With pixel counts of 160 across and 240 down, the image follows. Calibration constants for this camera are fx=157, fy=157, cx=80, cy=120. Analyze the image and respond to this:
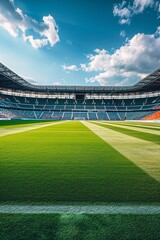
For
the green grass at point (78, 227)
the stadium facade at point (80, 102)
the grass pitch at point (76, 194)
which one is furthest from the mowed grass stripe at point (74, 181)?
the stadium facade at point (80, 102)

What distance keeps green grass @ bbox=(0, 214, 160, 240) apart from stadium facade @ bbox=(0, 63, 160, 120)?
63.6 m

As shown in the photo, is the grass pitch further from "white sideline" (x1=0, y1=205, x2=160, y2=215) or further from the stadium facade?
the stadium facade

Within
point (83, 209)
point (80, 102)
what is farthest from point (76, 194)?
point (80, 102)

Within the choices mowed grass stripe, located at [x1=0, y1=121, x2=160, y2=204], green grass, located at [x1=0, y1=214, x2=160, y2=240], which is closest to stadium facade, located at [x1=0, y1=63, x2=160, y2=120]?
mowed grass stripe, located at [x1=0, y1=121, x2=160, y2=204]

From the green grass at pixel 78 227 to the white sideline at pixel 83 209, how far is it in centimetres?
7

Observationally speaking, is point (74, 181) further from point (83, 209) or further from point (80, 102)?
point (80, 102)

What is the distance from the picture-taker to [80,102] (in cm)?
8400

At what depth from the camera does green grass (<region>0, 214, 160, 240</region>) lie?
1405mm

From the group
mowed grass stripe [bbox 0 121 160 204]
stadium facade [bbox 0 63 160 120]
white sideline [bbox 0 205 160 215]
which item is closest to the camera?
white sideline [bbox 0 205 160 215]

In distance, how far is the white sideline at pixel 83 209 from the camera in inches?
70.8

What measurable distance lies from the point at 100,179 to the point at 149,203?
37.3 inches

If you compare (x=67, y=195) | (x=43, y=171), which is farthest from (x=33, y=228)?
(x=43, y=171)

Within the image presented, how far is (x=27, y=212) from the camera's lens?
1766 millimetres

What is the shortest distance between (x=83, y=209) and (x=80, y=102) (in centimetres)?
8280
